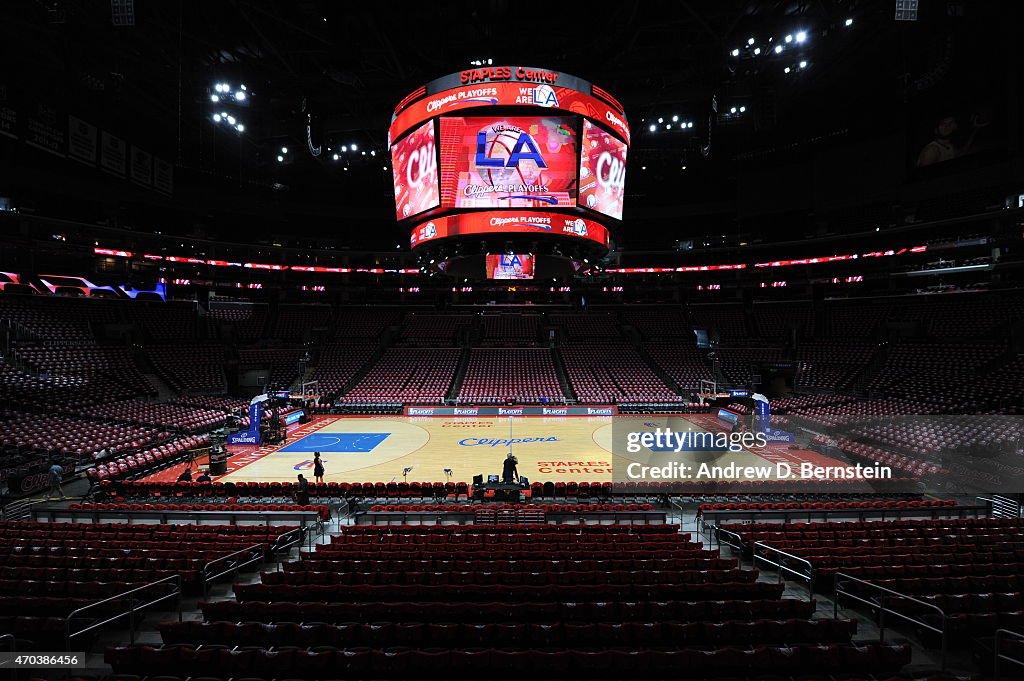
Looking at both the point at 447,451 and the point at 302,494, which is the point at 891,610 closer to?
the point at 302,494

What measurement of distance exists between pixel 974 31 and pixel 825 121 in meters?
8.07

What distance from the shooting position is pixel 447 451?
2031 cm

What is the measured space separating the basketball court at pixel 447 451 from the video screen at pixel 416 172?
33.0 feet

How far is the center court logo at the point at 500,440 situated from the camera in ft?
71.6

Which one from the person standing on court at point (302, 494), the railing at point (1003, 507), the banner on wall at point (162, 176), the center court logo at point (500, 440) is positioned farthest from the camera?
the banner on wall at point (162, 176)

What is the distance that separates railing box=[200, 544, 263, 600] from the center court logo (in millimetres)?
13848

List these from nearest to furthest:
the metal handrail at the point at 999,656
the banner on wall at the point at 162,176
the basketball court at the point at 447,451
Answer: the metal handrail at the point at 999,656, the basketball court at the point at 447,451, the banner on wall at the point at 162,176

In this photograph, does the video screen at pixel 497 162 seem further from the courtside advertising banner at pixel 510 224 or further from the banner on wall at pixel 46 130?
the banner on wall at pixel 46 130

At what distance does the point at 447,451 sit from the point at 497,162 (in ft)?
44.9

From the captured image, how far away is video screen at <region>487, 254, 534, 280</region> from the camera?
1468 centimetres

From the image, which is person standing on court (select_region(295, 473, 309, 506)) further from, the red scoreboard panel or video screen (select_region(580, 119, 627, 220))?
video screen (select_region(580, 119, 627, 220))

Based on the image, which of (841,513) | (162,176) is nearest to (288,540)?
(841,513)

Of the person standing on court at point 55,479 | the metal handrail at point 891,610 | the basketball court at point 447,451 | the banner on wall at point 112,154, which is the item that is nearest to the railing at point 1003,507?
the basketball court at point 447,451

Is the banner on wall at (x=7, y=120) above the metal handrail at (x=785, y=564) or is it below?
above
